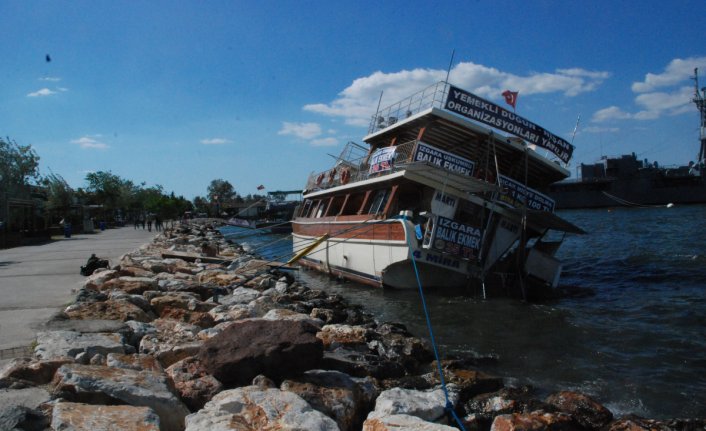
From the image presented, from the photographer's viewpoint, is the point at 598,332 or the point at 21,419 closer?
the point at 21,419

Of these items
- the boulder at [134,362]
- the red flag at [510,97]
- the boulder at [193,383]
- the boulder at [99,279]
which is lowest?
the boulder at [193,383]

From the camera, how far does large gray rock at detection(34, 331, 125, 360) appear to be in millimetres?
5785

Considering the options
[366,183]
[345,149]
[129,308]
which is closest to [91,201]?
[345,149]

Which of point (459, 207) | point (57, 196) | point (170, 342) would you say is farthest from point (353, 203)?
point (57, 196)

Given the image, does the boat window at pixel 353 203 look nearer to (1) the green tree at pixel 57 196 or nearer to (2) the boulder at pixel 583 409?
(2) the boulder at pixel 583 409

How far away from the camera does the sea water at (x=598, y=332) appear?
7758 millimetres

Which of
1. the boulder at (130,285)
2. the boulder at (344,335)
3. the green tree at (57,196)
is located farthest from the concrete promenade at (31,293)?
the green tree at (57,196)

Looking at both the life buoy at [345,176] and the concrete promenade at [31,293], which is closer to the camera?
the concrete promenade at [31,293]

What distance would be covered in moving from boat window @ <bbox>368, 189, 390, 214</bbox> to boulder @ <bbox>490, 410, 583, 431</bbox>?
11.5 metres

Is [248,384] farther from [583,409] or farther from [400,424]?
[583,409]

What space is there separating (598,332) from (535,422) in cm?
634

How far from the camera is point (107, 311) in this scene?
845 centimetres

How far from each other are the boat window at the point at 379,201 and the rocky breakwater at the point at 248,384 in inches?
320

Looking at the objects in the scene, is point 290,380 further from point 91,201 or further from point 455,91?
point 91,201
